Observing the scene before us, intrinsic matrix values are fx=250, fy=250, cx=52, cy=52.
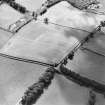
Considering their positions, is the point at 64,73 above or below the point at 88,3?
below

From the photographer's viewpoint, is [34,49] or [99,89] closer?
[99,89]

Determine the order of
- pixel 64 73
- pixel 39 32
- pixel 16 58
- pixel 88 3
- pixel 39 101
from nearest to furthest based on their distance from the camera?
1. pixel 39 101
2. pixel 64 73
3. pixel 16 58
4. pixel 39 32
5. pixel 88 3

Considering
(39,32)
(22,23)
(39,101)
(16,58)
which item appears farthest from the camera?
(22,23)

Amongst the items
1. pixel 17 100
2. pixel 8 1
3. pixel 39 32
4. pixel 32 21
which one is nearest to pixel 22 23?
pixel 32 21

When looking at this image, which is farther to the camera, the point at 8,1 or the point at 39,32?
the point at 8,1

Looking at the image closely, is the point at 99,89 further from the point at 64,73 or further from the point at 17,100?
the point at 17,100

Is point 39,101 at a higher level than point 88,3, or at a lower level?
lower

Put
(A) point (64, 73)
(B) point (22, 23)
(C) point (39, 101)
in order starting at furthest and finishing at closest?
(B) point (22, 23) < (A) point (64, 73) < (C) point (39, 101)

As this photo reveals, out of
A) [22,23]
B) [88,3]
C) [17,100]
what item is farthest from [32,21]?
[17,100]

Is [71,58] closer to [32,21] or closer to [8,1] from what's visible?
[32,21]
